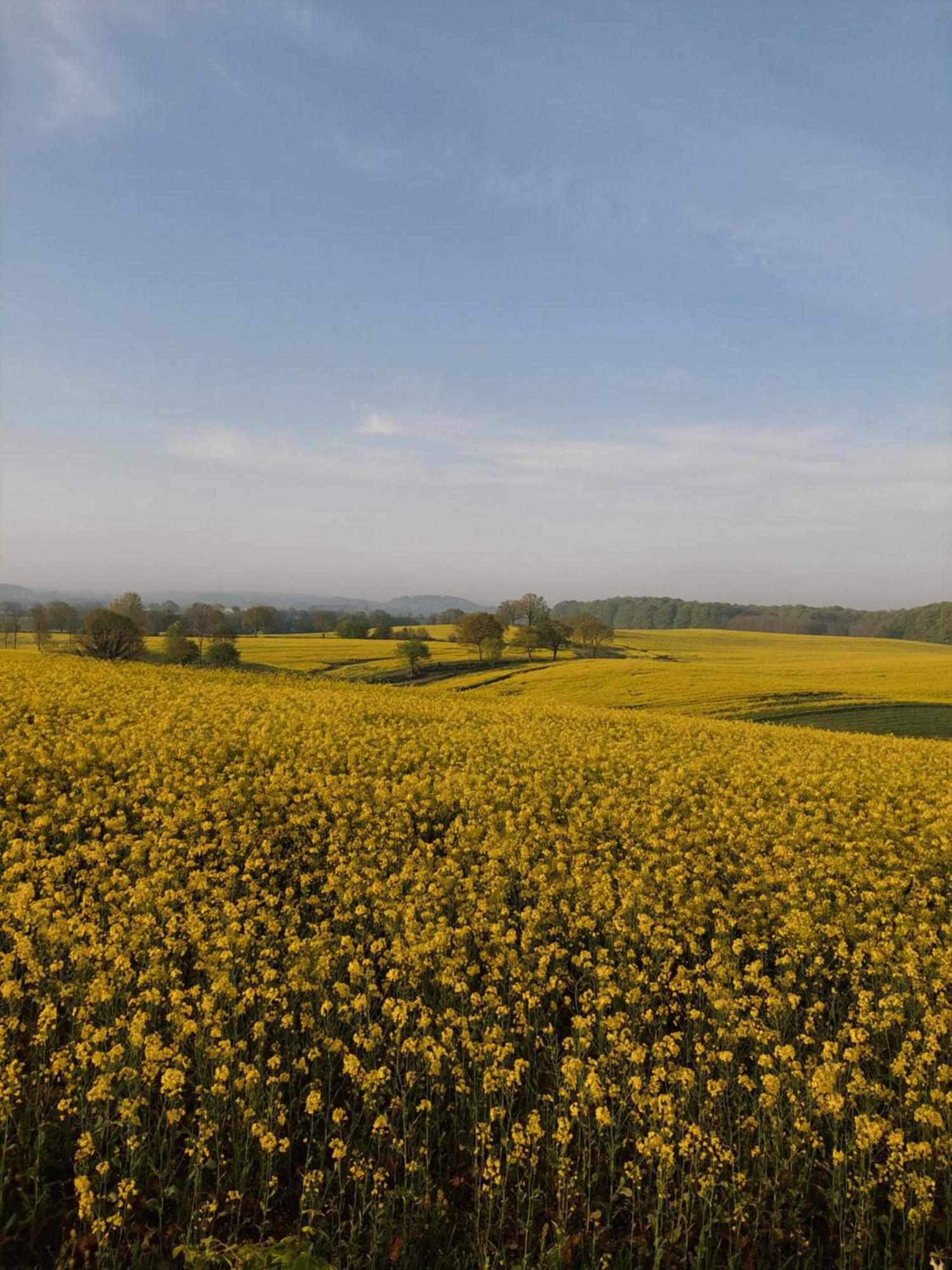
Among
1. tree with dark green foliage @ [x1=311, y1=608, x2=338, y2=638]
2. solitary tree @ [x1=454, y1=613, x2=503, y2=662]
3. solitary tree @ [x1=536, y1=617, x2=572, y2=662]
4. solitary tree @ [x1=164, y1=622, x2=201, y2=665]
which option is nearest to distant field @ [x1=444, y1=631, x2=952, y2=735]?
solitary tree @ [x1=454, y1=613, x2=503, y2=662]

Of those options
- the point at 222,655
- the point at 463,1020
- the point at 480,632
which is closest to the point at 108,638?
the point at 222,655

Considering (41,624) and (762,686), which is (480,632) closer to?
(762,686)

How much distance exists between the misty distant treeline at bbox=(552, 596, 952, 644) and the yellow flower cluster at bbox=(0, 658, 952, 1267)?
10990cm

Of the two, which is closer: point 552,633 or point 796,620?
point 552,633

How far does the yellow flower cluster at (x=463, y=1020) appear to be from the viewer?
15.2 ft

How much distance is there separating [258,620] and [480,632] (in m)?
51.5

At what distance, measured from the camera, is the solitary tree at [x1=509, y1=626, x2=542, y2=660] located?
226 ft

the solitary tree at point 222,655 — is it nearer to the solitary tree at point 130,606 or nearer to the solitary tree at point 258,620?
the solitary tree at point 130,606

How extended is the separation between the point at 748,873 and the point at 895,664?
52665 millimetres

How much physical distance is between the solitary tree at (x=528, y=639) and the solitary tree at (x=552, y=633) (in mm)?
368

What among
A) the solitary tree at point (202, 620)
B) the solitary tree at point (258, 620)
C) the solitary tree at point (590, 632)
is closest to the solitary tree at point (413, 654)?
the solitary tree at point (590, 632)

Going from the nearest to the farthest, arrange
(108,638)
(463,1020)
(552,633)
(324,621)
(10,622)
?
(463,1020)
(108,638)
(552,633)
(10,622)
(324,621)

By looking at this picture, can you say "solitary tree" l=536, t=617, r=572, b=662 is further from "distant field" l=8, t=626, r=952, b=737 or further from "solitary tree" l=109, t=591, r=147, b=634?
"solitary tree" l=109, t=591, r=147, b=634

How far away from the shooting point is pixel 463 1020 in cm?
568
